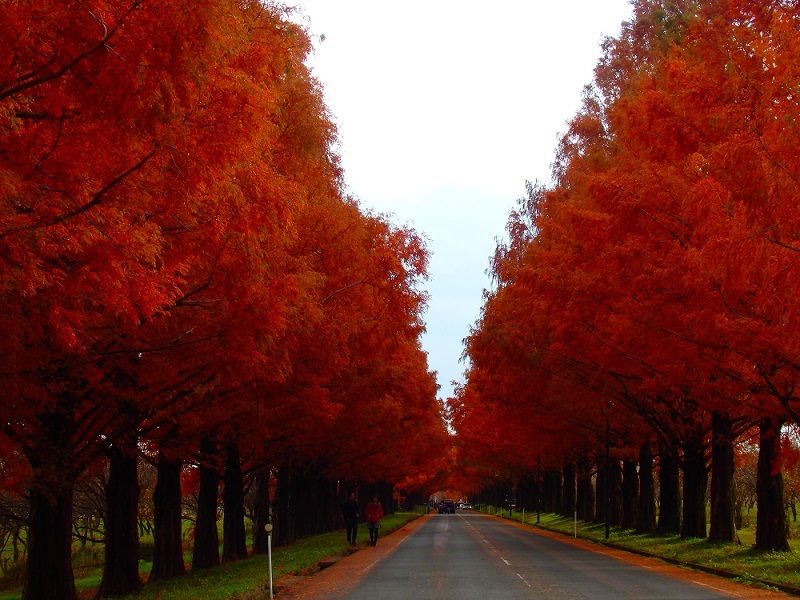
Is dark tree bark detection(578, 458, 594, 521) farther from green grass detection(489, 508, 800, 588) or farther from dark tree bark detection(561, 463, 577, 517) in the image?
green grass detection(489, 508, 800, 588)

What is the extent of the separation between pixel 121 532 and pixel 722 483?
60.4 feet

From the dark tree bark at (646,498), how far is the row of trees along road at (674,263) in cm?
15

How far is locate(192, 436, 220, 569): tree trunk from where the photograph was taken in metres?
27.4

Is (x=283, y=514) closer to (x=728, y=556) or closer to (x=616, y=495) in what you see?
(x=616, y=495)

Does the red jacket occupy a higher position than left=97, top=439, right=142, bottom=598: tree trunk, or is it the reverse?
left=97, top=439, right=142, bottom=598: tree trunk

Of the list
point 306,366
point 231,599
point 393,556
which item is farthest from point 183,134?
point 393,556

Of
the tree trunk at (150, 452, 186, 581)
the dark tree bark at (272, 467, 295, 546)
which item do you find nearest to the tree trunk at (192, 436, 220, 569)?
the tree trunk at (150, 452, 186, 581)

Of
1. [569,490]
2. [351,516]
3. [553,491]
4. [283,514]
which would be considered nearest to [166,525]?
[351,516]

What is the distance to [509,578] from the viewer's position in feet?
64.8

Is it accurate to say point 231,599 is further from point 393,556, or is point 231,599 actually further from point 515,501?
point 515,501

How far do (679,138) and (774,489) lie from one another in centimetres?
1263

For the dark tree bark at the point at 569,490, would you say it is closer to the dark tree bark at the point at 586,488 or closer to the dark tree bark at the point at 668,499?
the dark tree bark at the point at 586,488

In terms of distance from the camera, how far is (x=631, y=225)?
19.3 meters

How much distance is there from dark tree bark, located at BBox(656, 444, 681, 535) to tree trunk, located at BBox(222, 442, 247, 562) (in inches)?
633
